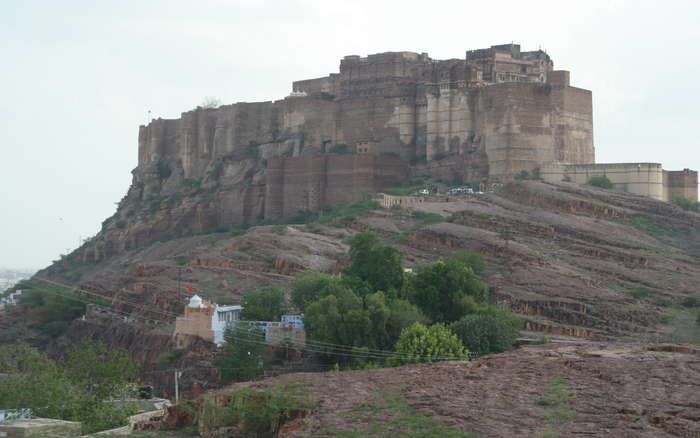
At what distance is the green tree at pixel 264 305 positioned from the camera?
148 feet

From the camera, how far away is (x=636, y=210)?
58.0 m

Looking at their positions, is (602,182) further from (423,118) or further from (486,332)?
(486,332)

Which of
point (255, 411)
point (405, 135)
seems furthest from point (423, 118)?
point (255, 411)

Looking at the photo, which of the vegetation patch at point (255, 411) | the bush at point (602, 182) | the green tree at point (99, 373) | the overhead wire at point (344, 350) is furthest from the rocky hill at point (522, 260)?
the vegetation patch at point (255, 411)

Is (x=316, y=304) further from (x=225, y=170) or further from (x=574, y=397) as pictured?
(x=225, y=170)

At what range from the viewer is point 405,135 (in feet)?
225

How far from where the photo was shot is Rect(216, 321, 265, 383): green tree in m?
40.2

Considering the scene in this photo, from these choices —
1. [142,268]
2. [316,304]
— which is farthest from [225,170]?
[316,304]

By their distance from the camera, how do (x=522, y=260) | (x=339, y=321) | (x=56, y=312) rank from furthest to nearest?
(x=56, y=312) → (x=522, y=260) → (x=339, y=321)

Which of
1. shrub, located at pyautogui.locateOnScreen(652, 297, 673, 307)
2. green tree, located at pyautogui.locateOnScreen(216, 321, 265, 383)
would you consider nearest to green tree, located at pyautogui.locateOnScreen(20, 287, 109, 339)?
green tree, located at pyautogui.locateOnScreen(216, 321, 265, 383)

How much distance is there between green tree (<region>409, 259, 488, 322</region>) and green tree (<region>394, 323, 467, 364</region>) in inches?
196

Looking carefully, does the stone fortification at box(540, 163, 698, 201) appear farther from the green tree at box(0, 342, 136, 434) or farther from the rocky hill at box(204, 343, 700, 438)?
the green tree at box(0, 342, 136, 434)

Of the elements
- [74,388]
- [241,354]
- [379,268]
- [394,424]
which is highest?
[379,268]

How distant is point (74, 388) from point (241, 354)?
33.0 feet
